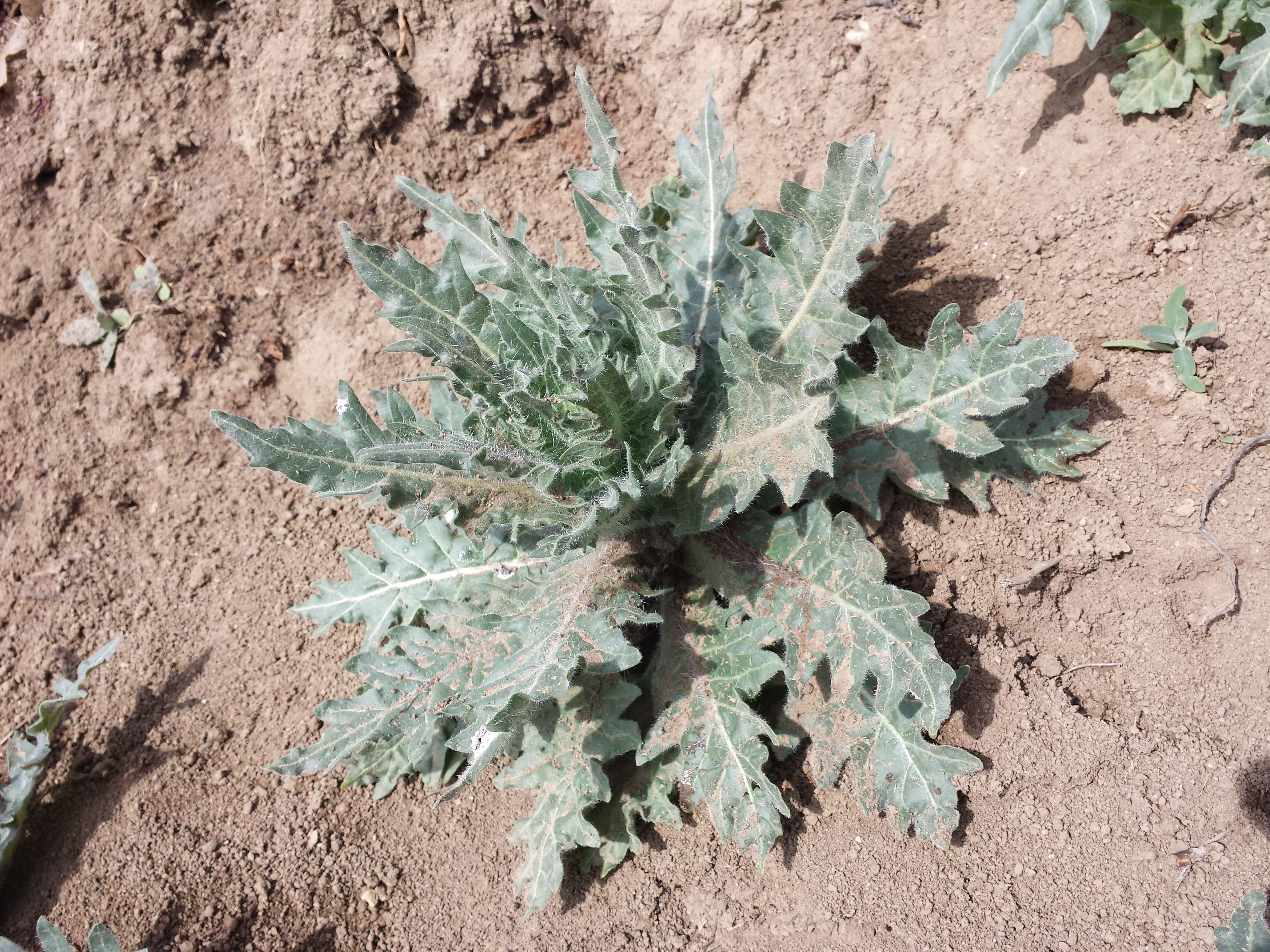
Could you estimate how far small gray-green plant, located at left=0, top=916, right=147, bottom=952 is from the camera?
2246 millimetres

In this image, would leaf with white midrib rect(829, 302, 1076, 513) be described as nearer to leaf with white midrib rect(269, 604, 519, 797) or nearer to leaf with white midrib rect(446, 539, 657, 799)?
leaf with white midrib rect(446, 539, 657, 799)

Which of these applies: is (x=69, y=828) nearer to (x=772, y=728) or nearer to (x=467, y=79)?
(x=772, y=728)

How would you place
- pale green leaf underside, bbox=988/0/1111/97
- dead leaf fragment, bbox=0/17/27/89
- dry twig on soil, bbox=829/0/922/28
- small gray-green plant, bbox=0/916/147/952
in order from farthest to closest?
1. dead leaf fragment, bbox=0/17/27/89
2. dry twig on soil, bbox=829/0/922/28
3. pale green leaf underside, bbox=988/0/1111/97
4. small gray-green plant, bbox=0/916/147/952

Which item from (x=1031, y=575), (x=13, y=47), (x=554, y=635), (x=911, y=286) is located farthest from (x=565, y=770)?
(x=13, y=47)

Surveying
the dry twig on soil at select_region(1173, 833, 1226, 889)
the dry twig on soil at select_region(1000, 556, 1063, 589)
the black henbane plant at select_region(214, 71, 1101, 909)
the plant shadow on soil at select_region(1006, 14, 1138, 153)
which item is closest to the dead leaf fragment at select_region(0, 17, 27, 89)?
the black henbane plant at select_region(214, 71, 1101, 909)

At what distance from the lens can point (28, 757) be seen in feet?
9.29

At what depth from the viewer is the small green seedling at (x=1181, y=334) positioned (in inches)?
91.0

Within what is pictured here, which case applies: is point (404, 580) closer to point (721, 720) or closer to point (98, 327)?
point (721, 720)

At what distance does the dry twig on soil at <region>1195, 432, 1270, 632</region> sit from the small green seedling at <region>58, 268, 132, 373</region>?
3.95 metres

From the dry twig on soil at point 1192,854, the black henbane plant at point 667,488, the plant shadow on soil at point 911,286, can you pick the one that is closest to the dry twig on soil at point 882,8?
the plant shadow on soil at point 911,286

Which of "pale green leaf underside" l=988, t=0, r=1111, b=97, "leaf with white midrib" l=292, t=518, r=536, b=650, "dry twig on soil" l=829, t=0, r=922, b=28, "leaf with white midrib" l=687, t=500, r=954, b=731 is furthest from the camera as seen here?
"dry twig on soil" l=829, t=0, r=922, b=28

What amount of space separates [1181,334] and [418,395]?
2571 mm

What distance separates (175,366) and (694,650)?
8.21ft

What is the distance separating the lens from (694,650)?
8.08 feet
